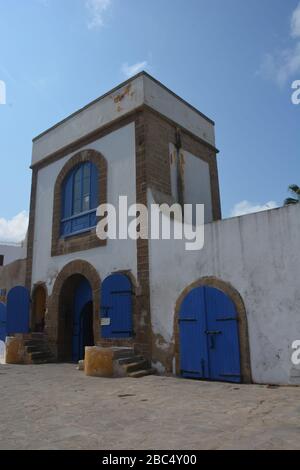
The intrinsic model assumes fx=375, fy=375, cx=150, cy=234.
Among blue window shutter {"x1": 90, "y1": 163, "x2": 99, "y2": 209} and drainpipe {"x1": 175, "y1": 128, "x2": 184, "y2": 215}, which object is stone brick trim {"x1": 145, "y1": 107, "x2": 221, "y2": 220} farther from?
blue window shutter {"x1": 90, "y1": 163, "x2": 99, "y2": 209}

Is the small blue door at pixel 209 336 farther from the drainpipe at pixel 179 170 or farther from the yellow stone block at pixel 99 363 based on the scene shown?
the drainpipe at pixel 179 170

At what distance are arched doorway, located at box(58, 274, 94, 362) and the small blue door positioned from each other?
3.97 metres

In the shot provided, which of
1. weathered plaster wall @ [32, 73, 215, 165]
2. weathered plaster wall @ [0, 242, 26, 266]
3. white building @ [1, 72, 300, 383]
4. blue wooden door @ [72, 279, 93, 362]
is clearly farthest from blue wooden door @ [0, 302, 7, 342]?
weathered plaster wall @ [0, 242, 26, 266]

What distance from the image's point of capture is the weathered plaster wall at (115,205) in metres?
9.90

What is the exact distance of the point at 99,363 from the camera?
821cm

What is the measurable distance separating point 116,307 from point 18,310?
4.17 metres

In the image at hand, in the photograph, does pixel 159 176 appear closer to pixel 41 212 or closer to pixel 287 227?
pixel 287 227

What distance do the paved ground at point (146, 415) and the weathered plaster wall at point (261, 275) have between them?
65 centimetres

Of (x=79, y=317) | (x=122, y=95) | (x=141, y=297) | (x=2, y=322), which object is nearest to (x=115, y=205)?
(x=141, y=297)

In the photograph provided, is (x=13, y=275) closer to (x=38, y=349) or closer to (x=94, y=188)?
(x=38, y=349)

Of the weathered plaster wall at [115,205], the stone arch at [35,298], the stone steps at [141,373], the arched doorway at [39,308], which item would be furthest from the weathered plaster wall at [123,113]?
the stone steps at [141,373]

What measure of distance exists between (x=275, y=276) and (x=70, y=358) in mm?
6955

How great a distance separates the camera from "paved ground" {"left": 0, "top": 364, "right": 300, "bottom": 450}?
140 inches
